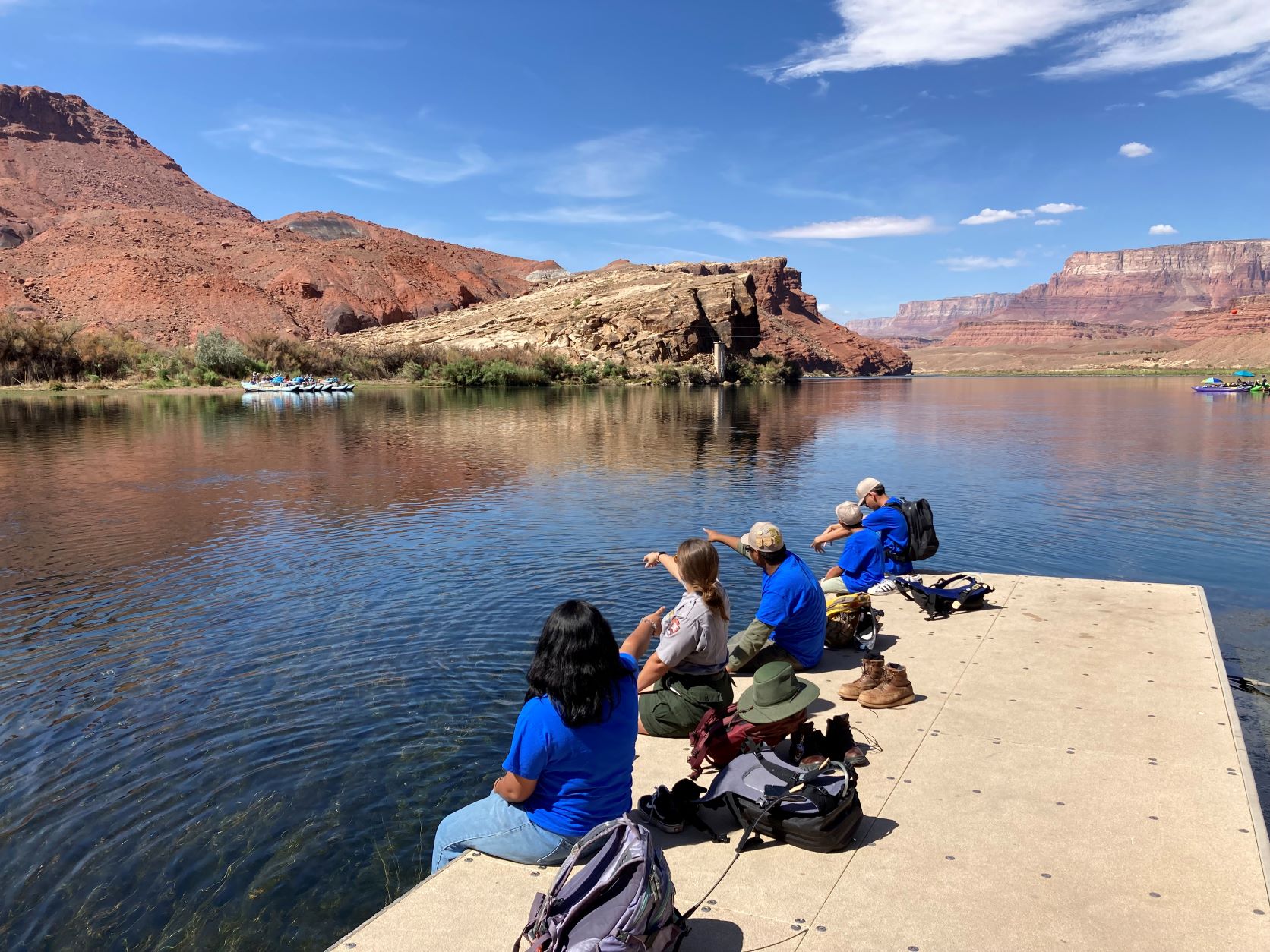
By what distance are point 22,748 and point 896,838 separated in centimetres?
774

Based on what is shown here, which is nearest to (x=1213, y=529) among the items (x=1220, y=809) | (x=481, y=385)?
(x=1220, y=809)

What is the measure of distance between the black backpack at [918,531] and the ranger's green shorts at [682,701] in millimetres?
5309

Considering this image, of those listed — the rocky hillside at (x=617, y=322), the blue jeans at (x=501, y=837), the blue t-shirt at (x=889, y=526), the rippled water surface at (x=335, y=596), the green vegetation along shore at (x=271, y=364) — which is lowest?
the rippled water surface at (x=335, y=596)

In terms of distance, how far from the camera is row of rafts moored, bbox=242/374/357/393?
261ft

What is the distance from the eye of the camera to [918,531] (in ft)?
37.4

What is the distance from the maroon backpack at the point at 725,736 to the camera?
20.3 feet

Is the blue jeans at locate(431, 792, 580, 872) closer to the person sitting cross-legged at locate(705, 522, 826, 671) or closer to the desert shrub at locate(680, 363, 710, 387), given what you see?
the person sitting cross-legged at locate(705, 522, 826, 671)

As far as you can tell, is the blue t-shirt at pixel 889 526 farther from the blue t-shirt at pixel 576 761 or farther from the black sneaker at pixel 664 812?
the blue t-shirt at pixel 576 761

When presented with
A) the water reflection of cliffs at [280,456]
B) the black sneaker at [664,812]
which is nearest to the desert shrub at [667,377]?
the water reflection of cliffs at [280,456]

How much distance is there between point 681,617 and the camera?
660cm

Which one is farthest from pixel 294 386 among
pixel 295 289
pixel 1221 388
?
pixel 1221 388

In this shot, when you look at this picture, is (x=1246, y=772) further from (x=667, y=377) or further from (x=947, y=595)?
(x=667, y=377)

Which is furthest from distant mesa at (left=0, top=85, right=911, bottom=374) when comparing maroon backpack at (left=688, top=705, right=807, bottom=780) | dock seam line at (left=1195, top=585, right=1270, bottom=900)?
maroon backpack at (left=688, top=705, right=807, bottom=780)

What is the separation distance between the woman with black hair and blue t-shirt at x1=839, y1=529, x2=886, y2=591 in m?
6.49
